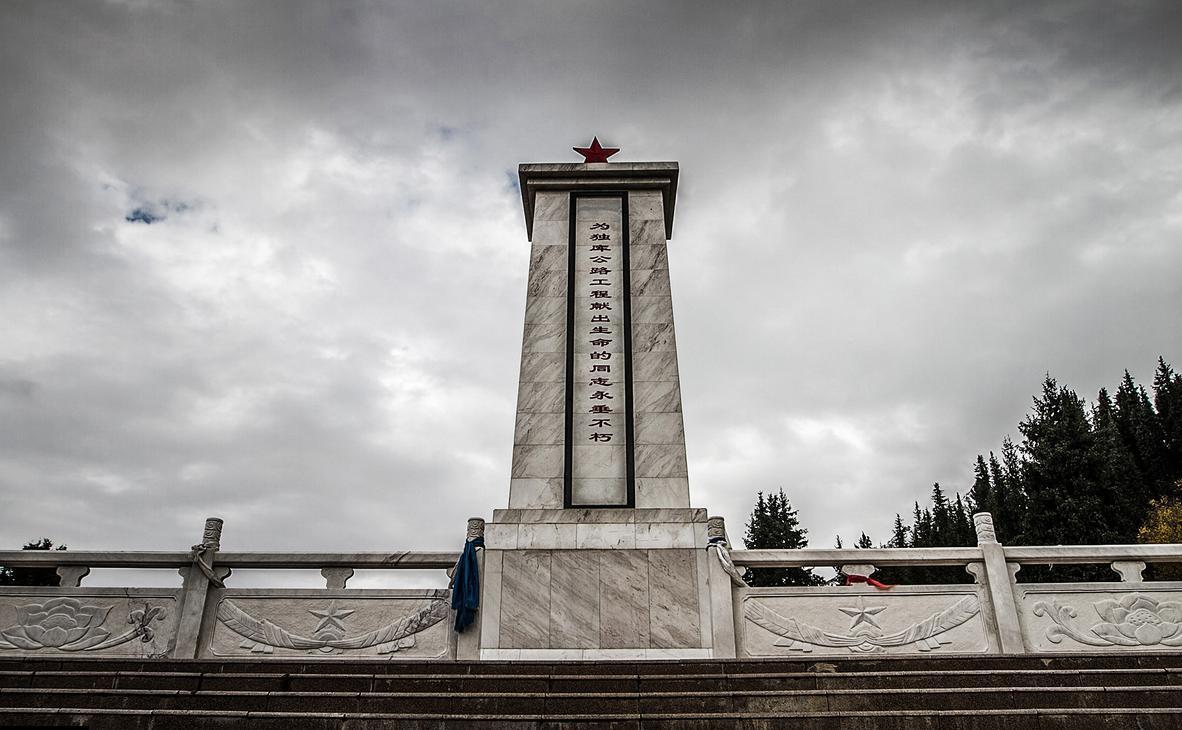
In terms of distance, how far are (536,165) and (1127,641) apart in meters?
9.43

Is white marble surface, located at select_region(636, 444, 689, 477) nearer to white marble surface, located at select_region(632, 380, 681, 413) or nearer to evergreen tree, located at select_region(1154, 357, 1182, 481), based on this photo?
white marble surface, located at select_region(632, 380, 681, 413)

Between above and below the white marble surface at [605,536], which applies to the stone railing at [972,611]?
below

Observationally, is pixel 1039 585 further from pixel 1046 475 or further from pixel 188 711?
pixel 1046 475

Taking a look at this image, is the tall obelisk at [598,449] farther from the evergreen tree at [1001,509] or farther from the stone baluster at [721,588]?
the evergreen tree at [1001,509]

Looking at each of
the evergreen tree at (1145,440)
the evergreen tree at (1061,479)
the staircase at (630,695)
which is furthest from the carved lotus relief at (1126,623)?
the evergreen tree at (1145,440)

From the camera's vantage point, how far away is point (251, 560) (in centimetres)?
903

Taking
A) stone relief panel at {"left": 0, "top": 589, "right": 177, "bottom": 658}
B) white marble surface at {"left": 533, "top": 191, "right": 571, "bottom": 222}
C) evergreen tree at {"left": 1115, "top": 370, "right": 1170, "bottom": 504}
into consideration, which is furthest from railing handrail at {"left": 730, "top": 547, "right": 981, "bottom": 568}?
evergreen tree at {"left": 1115, "top": 370, "right": 1170, "bottom": 504}

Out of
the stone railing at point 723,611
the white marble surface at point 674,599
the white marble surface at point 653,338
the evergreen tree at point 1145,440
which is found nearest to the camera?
the stone railing at point 723,611

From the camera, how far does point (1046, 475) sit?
2389 centimetres

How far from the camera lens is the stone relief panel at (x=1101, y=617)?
833cm

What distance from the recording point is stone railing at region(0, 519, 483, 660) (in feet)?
28.3

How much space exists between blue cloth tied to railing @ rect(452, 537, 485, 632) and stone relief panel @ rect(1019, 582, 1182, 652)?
229 inches

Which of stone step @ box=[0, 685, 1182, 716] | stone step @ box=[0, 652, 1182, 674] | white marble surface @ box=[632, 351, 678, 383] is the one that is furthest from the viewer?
white marble surface @ box=[632, 351, 678, 383]

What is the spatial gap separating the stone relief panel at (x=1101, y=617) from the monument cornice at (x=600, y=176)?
681 centimetres
